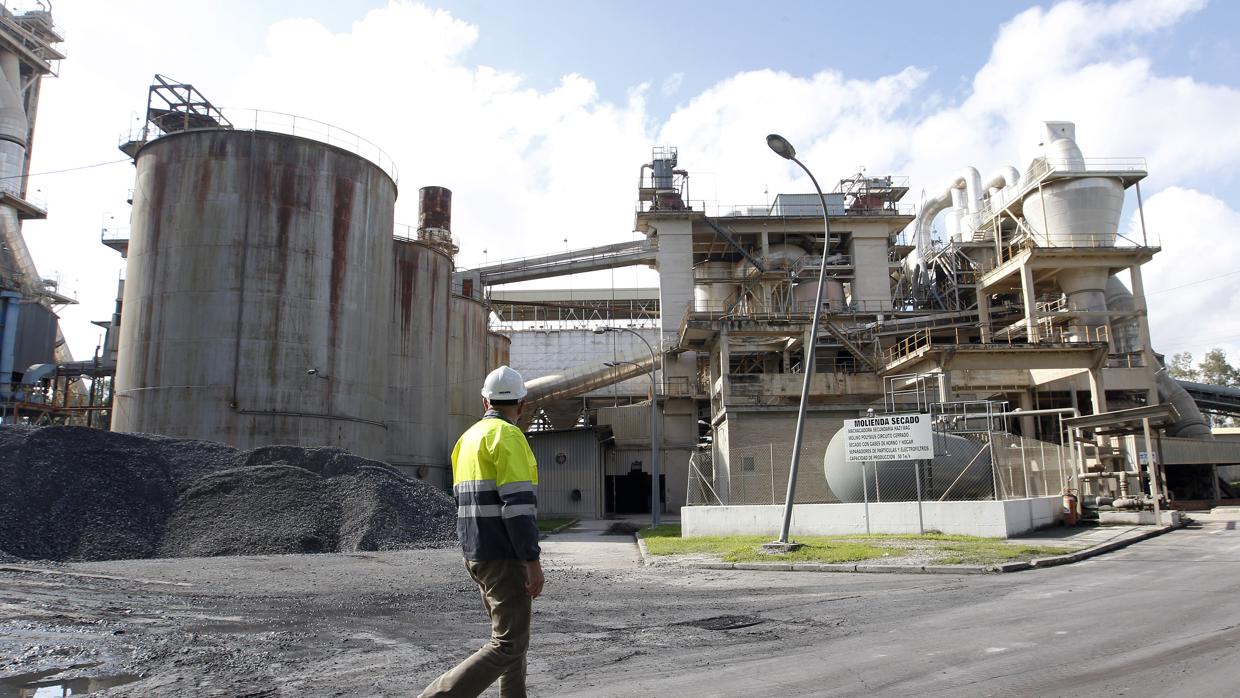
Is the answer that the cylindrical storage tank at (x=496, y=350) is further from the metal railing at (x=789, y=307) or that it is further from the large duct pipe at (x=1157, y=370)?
the large duct pipe at (x=1157, y=370)

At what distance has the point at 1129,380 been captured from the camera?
38250 millimetres

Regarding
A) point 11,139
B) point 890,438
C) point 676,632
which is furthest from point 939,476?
point 11,139

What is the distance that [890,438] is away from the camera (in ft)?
60.8

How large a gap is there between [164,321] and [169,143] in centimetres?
732

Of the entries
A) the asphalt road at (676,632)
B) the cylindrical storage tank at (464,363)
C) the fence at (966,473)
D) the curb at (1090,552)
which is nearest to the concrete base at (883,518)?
the fence at (966,473)

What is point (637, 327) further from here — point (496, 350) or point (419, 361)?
point (419, 361)

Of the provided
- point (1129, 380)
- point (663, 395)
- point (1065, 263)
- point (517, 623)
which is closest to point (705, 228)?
point (663, 395)

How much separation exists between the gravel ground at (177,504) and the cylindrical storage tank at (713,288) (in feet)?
95.6

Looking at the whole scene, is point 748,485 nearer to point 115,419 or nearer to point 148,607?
point 148,607

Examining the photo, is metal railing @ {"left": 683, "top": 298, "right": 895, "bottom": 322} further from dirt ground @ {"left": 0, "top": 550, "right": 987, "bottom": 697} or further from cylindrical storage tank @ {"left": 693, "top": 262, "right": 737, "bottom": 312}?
dirt ground @ {"left": 0, "top": 550, "right": 987, "bottom": 697}

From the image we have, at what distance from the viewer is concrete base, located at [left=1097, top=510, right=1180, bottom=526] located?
64.8 feet

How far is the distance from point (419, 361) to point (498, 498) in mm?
34321

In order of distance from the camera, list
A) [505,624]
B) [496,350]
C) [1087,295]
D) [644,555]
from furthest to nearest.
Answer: [496,350]
[1087,295]
[644,555]
[505,624]

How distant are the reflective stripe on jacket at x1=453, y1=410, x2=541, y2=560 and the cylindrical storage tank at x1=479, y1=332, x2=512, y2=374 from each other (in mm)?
39878
